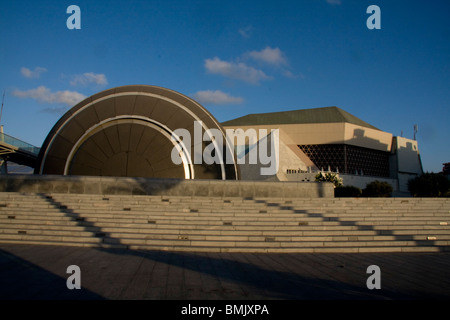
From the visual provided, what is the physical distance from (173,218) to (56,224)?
155 inches

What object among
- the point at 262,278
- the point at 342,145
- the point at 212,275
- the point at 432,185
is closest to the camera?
the point at 262,278

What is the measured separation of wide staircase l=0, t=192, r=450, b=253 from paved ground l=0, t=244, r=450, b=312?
81 centimetres

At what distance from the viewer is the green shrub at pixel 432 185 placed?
38812mm

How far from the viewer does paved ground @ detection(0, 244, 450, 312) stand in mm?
4965

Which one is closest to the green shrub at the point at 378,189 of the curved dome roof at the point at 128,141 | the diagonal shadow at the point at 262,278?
the curved dome roof at the point at 128,141

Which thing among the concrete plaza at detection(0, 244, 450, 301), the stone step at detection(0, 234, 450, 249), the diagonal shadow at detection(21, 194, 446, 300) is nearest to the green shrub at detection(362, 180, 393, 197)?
the stone step at detection(0, 234, 450, 249)

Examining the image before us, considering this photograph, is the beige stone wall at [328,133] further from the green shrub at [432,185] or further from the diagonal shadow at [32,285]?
the diagonal shadow at [32,285]

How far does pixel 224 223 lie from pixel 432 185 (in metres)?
37.8

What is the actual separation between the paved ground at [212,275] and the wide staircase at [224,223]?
809 millimetres

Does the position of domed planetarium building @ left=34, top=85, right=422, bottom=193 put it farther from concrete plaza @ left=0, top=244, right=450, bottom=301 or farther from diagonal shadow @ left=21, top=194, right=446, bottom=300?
diagonal shadow @ left=21, top=194, right=446, bottom=300

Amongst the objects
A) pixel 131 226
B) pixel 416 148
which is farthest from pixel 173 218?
pixel 416 148

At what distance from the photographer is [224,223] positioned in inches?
444

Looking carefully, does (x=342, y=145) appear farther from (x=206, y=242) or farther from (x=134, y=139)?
(x=206, y=242)

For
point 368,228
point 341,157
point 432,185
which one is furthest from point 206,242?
point 341,157
